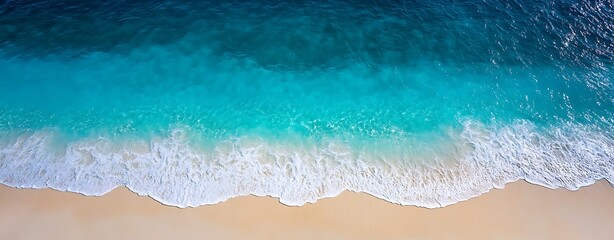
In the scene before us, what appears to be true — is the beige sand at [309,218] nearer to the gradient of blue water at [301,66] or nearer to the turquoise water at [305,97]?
the turquoise water at [305,97]

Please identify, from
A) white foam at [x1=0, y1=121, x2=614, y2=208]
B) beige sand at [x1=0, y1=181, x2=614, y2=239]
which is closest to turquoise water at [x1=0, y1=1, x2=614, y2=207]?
white foam at [x1=0, y1=121, x2=614, y2=208]

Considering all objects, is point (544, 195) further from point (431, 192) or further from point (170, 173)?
point (170, 173)

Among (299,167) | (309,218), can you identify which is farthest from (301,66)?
(309,218)

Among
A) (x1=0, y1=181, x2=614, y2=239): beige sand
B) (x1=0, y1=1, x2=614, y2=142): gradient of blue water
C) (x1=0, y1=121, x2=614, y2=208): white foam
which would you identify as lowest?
(x1=0, y1=181, x2=614, y2=239): beige sand

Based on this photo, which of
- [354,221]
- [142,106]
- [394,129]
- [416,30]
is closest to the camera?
[354,221]

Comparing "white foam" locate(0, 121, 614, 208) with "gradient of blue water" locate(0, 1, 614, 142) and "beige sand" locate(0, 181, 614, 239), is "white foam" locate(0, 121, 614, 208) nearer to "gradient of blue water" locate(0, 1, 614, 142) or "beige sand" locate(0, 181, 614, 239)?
"beige sand" locate(0, 181, 614, 239)

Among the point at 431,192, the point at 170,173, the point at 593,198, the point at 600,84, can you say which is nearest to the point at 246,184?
the point at 170,173
